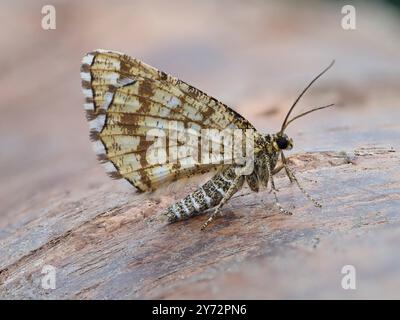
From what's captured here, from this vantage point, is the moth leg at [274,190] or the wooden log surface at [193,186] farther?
the moth leg at [274,190]

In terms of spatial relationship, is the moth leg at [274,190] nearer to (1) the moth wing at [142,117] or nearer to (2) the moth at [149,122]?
(2) the moth at [149,122]

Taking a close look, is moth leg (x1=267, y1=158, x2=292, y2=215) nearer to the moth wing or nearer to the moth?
the moth

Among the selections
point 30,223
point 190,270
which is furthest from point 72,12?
point 190,270

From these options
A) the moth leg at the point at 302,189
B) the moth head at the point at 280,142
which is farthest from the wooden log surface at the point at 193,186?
the moth head at the point at 280,142

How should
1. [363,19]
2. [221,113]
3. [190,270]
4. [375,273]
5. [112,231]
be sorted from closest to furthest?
[375,273]
[190,270]
[112,231]
[221,113]
[363,19]

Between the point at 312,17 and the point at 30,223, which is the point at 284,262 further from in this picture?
the point at 312,17

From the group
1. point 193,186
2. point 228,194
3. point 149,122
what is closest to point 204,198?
point 228,194

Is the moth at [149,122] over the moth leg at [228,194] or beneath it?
over

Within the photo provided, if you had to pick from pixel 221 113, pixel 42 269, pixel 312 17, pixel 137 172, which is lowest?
pixel 42 269

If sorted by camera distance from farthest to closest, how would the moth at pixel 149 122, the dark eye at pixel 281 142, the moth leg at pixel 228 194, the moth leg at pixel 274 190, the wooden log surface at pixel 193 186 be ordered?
1. the dark eye at pixel 281 142
2. the moth at pixel 149 122
3. the moth leg at pixel 228 194
4. the moth leg at pixel 274 190
5. the wooden log surface at pixel 193 186
